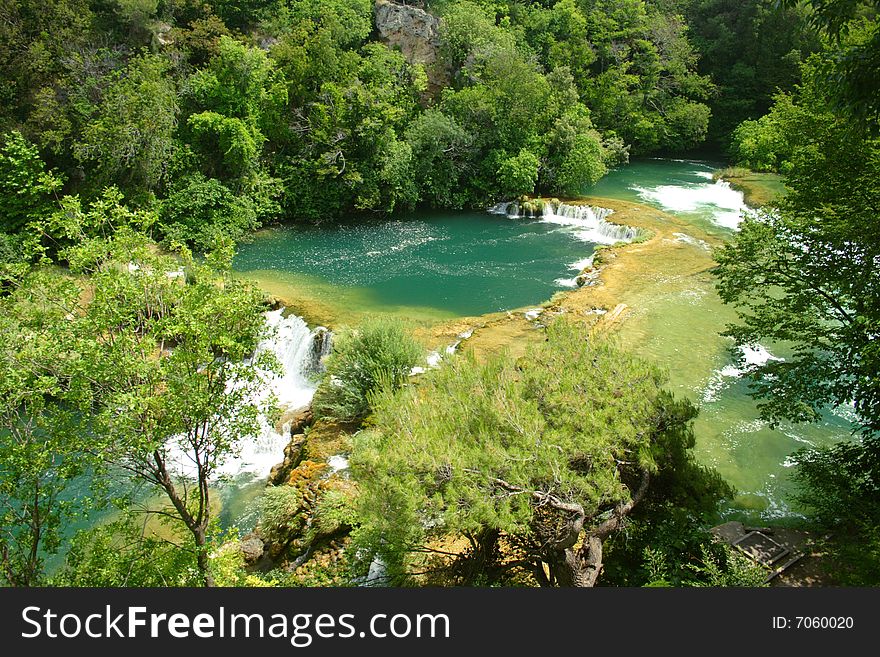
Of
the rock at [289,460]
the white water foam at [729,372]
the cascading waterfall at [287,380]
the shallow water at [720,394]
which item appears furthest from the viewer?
the cascading waterfall at [287,380]

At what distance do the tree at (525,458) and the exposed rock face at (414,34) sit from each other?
26980 mm

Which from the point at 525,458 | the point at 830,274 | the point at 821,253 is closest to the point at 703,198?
the point at 821,253

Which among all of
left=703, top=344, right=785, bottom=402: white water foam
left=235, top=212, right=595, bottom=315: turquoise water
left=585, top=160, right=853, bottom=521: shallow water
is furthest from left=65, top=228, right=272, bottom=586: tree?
left=235, top=212, right=595, bottom=315: turquoise water

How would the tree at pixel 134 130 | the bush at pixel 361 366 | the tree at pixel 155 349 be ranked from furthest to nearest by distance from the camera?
the tree at pixel 134 130, the bush at pixel 361 366, the tree at pixel 155 349

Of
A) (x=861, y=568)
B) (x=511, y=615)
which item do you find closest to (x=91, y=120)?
(x=511, y=615)

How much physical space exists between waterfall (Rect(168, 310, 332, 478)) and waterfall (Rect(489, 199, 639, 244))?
13.7m

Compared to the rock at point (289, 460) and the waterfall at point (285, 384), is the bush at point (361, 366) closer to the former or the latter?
the rock at point (289, 460)

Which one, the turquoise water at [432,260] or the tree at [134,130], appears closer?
the turquoise water at [432,260]

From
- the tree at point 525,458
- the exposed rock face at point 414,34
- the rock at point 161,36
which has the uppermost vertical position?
the exposed rock face at point 414,34

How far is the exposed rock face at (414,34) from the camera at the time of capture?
30.4 metres

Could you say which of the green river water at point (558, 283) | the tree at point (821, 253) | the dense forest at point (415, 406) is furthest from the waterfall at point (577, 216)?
the tree at point (821, 253)

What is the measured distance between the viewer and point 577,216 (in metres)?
27.1

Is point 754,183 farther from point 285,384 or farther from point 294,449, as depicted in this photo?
point 294,449

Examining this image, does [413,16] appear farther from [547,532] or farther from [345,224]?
[547,532]
